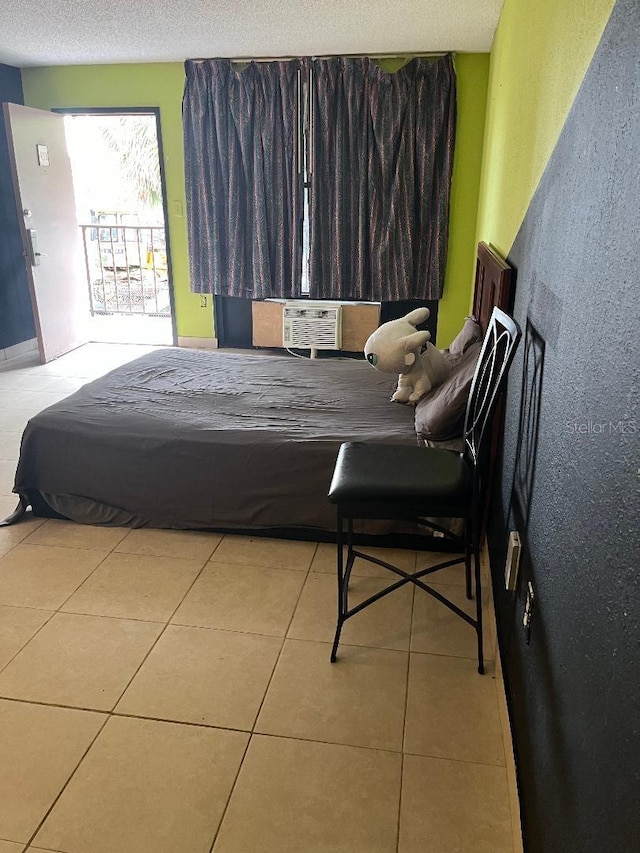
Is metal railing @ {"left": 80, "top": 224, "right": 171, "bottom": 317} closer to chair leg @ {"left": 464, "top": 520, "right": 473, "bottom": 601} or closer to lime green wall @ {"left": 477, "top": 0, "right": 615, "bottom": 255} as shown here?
lime green wall @ {"left": 477, "top": 0, "right": 615, "bottom": 255}

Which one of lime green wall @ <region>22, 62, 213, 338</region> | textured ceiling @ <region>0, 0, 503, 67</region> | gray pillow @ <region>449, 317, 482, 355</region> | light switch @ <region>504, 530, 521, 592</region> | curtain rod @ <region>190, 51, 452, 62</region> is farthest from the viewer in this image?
lime green wall @ <region>22, 62, 213, 338</region>

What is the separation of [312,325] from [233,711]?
4039mm

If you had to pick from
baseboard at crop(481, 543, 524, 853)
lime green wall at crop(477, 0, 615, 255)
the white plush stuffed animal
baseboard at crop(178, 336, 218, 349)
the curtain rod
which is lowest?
baseboard at crop(481, 543, 524, 853)

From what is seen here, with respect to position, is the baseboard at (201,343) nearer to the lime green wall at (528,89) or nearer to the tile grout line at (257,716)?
the lime green wall at (528,89)

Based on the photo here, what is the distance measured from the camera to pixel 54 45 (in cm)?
467

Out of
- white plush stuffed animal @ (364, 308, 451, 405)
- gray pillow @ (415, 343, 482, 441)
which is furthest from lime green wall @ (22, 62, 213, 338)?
gray pillow @ (415, 343, 482, 441)

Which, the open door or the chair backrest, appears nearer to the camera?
the chair backrest

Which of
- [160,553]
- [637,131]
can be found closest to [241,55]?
[160,553]

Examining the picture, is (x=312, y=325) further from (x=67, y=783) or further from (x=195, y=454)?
(x=67, y=783)

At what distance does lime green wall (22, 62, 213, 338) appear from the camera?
5.31 meters

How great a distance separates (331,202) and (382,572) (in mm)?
3686

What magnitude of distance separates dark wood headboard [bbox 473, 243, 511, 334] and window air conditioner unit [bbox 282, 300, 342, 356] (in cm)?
175

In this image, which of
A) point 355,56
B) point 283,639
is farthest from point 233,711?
point 355,56

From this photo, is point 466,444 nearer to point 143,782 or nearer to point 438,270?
point 143,782
